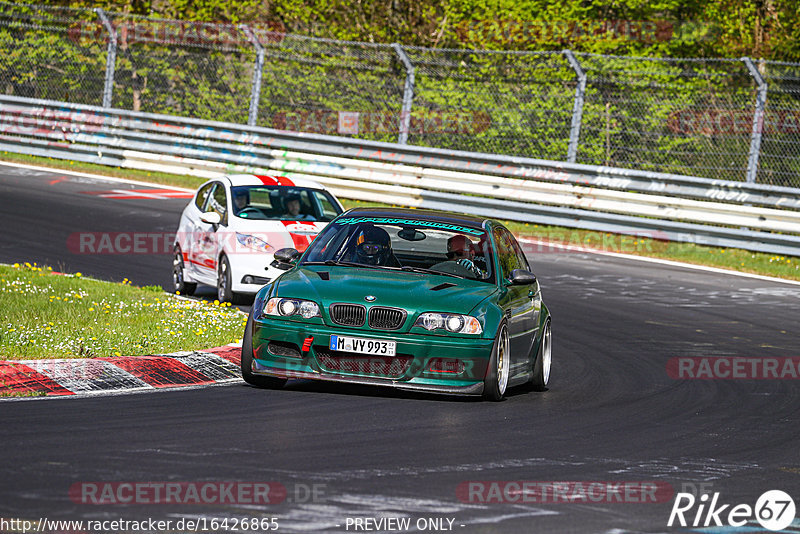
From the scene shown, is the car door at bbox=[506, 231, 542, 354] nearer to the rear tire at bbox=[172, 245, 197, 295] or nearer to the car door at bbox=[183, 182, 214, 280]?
the car door at bbox=[183, 182, 214, 280]

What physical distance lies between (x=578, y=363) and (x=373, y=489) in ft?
19.3

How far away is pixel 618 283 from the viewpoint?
715 inches

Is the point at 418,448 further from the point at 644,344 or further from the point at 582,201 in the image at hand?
the point at 582,201

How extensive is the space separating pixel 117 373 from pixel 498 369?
2.70 metres

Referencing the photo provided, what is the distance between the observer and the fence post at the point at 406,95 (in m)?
23.7

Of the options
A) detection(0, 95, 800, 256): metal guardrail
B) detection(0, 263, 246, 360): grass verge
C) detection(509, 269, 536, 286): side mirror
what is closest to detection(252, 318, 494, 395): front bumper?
detection(509, 269, 536, 286): side mirror

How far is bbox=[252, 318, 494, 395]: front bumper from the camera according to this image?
939 centimetres

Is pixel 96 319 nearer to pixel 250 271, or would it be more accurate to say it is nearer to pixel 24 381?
pixel 250 271

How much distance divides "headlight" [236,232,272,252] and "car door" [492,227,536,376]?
4.23 m

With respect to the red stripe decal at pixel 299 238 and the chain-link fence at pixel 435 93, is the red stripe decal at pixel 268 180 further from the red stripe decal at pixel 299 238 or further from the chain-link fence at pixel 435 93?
the chain-link fence at pixel 435 93

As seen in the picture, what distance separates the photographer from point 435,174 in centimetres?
2369

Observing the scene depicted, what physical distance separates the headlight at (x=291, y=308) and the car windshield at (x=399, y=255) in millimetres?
927

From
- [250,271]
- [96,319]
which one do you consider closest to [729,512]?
[96,319]

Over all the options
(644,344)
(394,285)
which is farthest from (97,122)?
(394,285)
